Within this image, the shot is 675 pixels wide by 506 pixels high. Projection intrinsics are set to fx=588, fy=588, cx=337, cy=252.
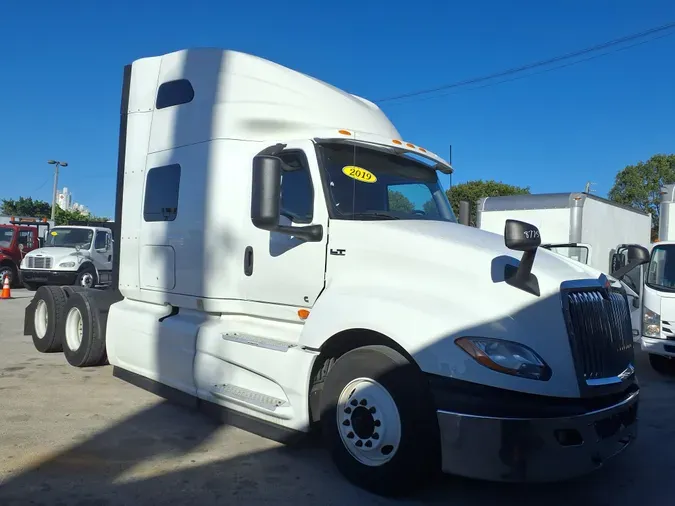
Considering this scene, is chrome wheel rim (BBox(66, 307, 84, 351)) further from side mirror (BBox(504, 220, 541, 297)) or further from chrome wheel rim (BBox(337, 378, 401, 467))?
side mirror (BBox(504, 220, 541, 297))

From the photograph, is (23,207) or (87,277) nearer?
(87,277)

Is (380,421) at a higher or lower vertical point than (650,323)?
lower

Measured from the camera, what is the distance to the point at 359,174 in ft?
15.9

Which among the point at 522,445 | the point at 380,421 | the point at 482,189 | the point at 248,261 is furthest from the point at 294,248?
the point at 482,189

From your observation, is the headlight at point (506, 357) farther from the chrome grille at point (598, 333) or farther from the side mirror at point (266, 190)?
the side mirror at point (266, 190)

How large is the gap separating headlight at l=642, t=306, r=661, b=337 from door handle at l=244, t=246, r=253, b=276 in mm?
6184

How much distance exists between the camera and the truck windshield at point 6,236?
20053mm

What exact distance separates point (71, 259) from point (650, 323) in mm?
15281

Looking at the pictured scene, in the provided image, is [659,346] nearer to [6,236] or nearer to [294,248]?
[294,248]

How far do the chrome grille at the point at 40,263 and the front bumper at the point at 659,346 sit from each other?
51.6 ft

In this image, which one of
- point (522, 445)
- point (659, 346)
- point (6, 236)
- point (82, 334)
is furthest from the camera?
point (6, 236)

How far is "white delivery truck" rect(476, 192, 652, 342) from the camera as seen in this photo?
11531 mm

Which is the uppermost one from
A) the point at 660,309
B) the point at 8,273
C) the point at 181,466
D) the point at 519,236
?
the point at 519,236

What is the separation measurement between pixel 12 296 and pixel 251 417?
15.6 metres
